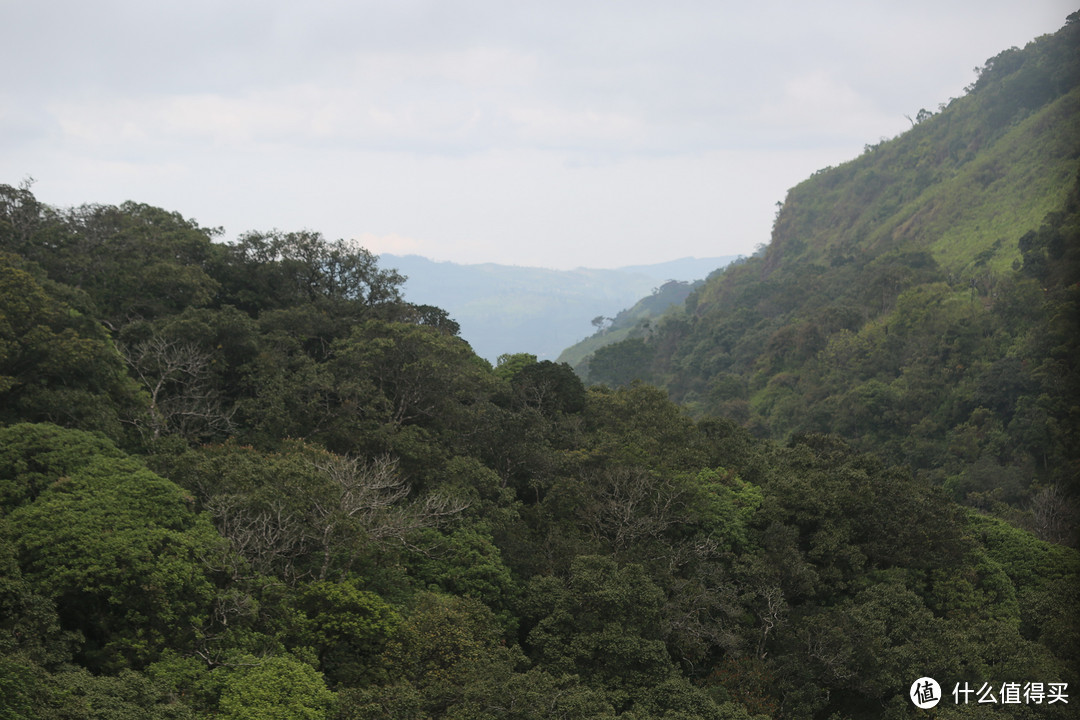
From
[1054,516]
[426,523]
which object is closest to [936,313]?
[1054,516]

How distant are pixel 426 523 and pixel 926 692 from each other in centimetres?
906

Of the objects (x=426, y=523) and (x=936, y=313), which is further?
(x=936, y=313)

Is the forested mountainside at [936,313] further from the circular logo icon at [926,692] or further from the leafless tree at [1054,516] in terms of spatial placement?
the circular logo icon at [926,692]

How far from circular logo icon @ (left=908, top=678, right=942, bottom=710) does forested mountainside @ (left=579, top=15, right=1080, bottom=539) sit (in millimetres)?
8769

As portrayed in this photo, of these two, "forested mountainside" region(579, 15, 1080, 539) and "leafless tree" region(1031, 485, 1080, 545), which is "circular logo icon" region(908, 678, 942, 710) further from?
"leafless tree" region(1031, 485, 1080, 545)

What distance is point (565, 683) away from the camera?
11.4m

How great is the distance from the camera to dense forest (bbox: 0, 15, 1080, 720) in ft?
31.9

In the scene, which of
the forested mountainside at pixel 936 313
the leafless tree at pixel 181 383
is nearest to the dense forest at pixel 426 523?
the leafless tree at pixel 181 383

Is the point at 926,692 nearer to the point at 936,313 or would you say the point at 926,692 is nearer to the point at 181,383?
the point at 181,383

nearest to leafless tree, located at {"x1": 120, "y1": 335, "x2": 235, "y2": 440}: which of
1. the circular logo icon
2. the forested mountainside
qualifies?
the circular logo icon

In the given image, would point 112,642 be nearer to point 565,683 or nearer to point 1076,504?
point 565,683

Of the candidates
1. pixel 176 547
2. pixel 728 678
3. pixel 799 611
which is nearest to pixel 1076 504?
pixel 799 611

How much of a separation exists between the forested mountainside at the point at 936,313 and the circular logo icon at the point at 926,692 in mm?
8769

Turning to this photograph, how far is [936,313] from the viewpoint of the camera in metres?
37.1
